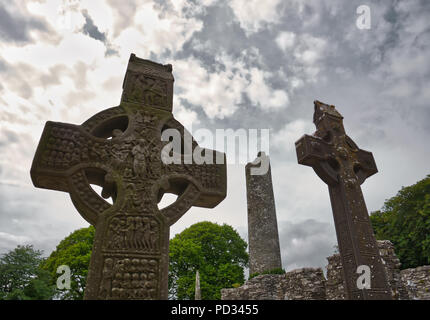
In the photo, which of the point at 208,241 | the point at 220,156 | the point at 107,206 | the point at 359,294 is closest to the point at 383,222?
the point at 208,241

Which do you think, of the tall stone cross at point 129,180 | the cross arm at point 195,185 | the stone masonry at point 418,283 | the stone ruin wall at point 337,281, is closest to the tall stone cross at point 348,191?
the cross arm at point 195,185

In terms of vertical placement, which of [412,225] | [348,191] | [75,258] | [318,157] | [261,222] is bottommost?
[348,191]

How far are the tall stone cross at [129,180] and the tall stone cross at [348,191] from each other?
243 centimetres

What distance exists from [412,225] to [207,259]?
14590mm

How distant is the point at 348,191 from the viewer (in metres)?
5.17

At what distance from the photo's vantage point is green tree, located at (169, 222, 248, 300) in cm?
2184

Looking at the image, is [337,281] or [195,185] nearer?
[195,185]

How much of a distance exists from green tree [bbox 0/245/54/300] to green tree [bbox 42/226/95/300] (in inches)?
235

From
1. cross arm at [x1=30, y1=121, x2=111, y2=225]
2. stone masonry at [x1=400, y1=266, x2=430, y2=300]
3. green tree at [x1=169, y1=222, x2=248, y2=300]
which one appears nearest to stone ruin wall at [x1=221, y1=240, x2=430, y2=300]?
stone masonry at [x1=400, y1=266, x2=430, y2=300]

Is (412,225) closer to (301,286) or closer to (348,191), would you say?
(301,286)

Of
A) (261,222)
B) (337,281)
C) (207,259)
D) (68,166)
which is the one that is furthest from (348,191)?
(207,259)

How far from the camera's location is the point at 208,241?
2527cm

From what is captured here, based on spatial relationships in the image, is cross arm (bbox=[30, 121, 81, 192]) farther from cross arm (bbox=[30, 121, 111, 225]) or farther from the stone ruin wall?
the stone ruin wall

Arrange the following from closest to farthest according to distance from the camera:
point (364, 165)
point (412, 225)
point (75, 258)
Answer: point (364, 165)
point (412, 225)
point (75, 258)
